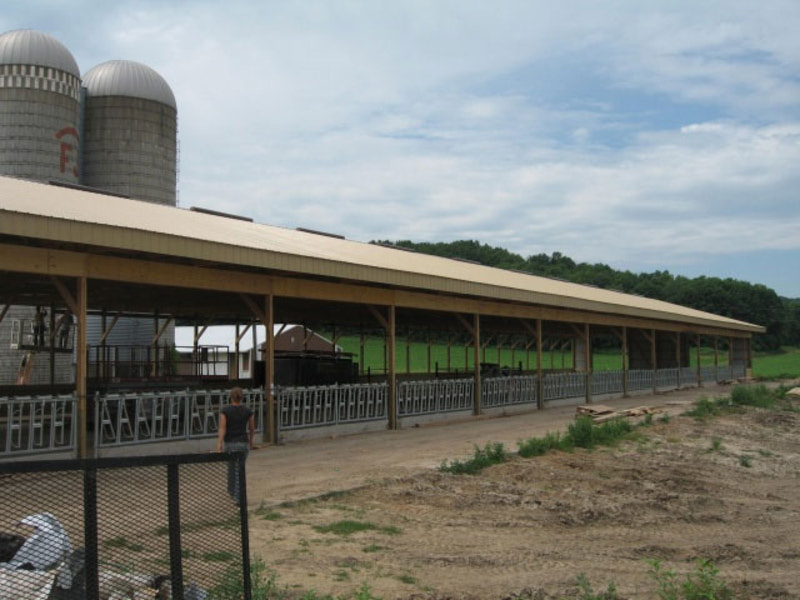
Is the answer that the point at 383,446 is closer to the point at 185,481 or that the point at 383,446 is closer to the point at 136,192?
the point at 185,481

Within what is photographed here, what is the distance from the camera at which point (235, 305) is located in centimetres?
2430

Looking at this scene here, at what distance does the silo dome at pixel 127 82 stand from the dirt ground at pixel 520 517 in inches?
778

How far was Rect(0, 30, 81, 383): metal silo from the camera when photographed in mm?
28359

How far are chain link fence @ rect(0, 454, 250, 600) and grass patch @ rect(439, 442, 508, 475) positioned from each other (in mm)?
7970

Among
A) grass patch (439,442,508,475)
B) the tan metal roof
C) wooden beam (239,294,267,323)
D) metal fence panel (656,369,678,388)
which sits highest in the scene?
the tan metal roof

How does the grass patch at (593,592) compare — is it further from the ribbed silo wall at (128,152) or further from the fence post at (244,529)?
the ribbed silo wall at (128,152)

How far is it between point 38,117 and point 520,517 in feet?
81.8

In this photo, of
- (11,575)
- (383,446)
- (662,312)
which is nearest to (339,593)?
(11,575)

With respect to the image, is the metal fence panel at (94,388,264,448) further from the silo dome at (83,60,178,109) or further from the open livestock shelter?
the silo dome at (83,60,178,109)

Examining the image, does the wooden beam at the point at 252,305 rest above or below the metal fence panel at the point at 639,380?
above

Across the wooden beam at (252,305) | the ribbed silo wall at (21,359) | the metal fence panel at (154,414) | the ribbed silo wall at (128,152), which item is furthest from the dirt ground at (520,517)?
the ribbed silo wall at (128,152)

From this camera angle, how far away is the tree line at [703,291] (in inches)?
4331

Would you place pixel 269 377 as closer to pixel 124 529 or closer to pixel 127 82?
pixel 124 529

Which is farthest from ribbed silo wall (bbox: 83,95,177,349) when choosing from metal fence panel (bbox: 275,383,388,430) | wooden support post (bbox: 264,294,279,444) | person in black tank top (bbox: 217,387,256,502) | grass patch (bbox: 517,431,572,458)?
person in black tank top (bbox: 217,387,256,502)
